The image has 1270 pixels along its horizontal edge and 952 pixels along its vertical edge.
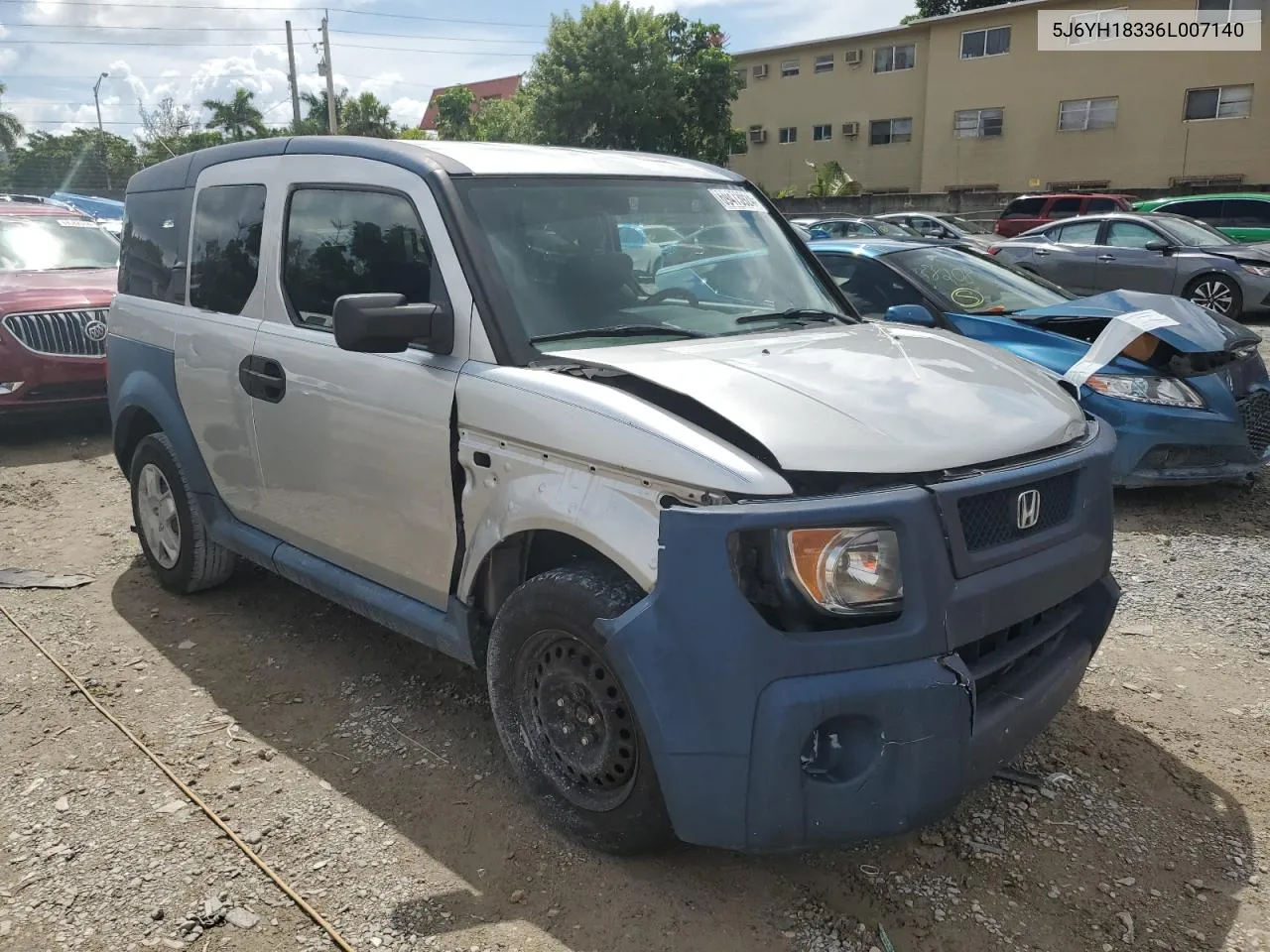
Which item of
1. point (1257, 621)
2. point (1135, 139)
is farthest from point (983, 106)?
point (1257, 621)

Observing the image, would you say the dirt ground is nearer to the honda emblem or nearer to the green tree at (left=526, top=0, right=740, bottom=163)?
the honda emblem

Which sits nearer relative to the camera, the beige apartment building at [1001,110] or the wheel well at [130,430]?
the wheel well at [130,430]

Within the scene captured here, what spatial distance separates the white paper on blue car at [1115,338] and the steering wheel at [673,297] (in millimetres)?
2647

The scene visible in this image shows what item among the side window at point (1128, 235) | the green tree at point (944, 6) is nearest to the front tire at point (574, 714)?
the side window at point (1128, 235)

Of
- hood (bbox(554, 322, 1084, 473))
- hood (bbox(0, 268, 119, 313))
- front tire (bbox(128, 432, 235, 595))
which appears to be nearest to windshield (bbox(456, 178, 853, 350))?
hood (bbox(554, 322, 1084, 473))

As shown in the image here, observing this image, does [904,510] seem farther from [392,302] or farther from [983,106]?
[983,106]

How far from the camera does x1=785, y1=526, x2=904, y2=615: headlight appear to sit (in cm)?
224

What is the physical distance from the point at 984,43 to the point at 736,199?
35676 mm

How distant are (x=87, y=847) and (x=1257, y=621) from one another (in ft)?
14.7

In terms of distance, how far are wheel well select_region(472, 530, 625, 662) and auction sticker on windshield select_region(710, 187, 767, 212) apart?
5.41ft

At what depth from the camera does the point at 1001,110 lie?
34781mm

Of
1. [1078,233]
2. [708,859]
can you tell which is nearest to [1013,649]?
[708,859]

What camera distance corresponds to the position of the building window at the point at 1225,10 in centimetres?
2922

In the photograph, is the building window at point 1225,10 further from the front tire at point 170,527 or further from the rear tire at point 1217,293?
the front tire at point 170,527
